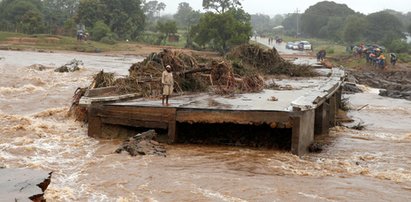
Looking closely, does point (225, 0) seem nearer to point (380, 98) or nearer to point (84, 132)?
point (380, 98)

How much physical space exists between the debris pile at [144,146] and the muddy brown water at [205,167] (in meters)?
0.17

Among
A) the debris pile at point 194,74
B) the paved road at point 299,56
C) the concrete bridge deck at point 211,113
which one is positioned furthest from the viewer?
the paved road at point 299,56

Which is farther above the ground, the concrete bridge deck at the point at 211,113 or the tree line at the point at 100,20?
the tree line at the point at 100,20

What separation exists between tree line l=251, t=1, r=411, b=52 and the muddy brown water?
42.8 metres

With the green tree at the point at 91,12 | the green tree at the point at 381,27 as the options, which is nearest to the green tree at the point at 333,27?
the green tree at the point at 381,27

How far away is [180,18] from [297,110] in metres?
115

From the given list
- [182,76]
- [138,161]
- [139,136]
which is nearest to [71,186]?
[138,161]

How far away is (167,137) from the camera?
A: 1115 cm

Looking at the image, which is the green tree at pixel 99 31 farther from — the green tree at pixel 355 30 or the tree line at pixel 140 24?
the green tree at pixel 355 30

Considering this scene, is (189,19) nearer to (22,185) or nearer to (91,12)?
(91,12)

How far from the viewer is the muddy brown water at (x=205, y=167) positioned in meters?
7.89

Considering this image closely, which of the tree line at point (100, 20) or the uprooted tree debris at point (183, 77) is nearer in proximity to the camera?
the uprooted tree debris at point (183, 77)

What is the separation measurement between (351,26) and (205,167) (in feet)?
203

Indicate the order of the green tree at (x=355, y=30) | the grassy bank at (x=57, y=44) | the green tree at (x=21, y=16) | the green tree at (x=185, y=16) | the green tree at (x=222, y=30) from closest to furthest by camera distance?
1. the green tree at (x=222, y=30)
2. the grassy bank at (x=57, y=44)
3. the green tree at (x=21, y=16)
4. the green tree at (x=355, y=30)
5. the green tree at (x=185, y=16)
